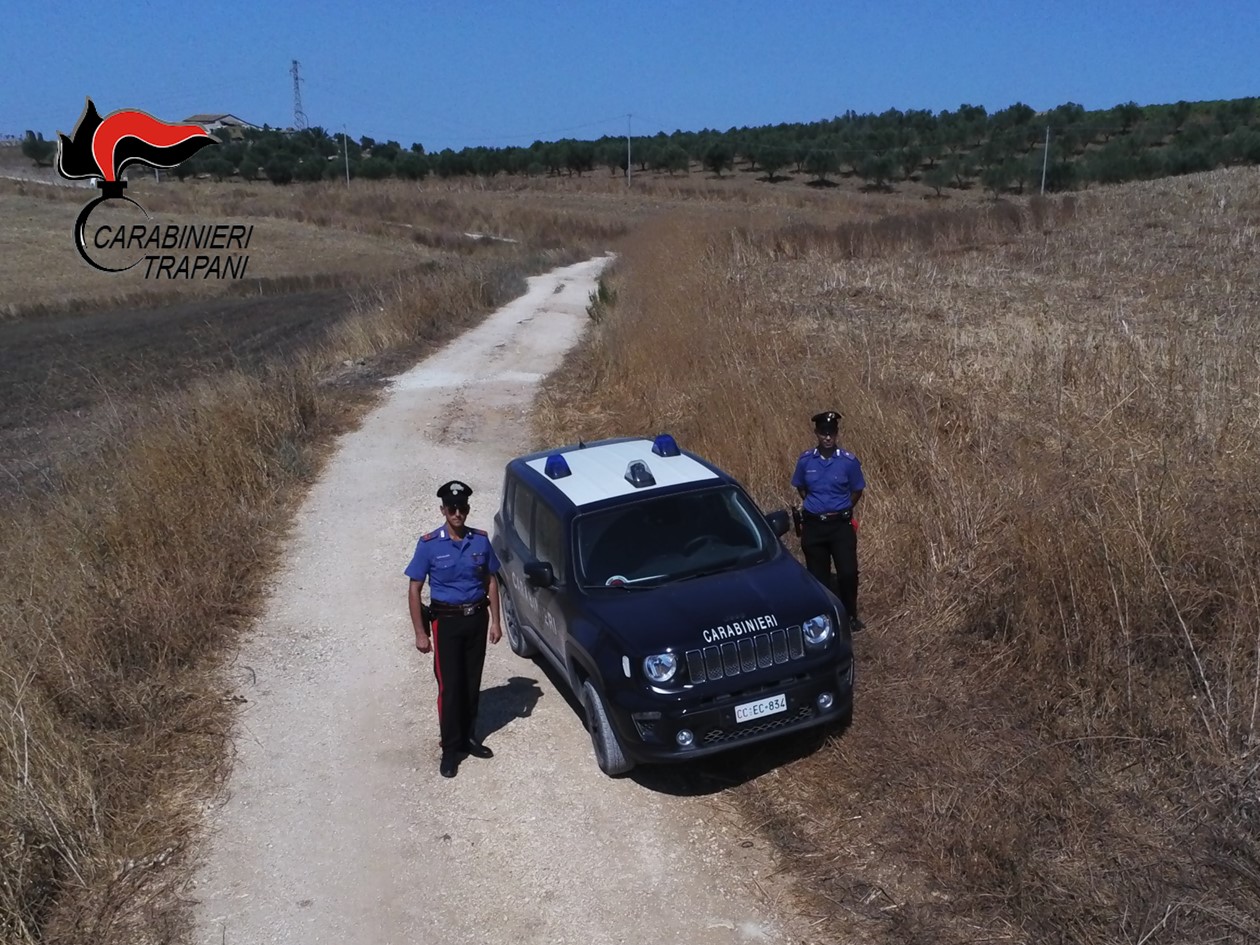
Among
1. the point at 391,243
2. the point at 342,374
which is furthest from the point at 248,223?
the point at 342,374

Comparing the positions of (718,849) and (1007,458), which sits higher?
(1007,458)

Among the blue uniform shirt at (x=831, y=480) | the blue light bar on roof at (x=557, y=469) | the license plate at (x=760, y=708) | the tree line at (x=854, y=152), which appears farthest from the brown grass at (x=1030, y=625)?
the tree line at (x=854, y=152)

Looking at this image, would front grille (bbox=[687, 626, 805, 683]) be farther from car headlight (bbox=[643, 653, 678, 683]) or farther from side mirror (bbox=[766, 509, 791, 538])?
side mirror (bbox=[766, 509, 791, 538])

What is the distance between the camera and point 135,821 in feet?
19.5

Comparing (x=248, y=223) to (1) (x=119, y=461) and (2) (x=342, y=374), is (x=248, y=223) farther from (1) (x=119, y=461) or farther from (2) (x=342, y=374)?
(1) (x=119, y=461)

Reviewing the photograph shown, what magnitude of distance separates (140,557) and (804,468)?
5.65 m

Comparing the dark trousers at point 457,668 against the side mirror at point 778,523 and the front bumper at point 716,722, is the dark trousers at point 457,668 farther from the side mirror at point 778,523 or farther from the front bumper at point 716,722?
the side mirror at point 778,523

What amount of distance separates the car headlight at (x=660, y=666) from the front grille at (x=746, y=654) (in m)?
0.09

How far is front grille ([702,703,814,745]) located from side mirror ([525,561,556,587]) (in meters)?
1.45

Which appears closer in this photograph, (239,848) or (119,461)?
(239,848)

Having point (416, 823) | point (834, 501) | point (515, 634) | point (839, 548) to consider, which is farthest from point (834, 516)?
point (416, 823)

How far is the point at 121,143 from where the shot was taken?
1293 inches

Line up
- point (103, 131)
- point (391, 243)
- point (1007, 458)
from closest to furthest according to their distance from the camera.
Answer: point (1007, 458) < point (103, 131) < point (391, 243)

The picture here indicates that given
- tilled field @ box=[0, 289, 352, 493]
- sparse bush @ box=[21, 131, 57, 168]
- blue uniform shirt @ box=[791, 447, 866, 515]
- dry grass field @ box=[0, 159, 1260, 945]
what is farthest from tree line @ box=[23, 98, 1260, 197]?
blue uniform shirt @ box=[791, 447, 866, 515]
